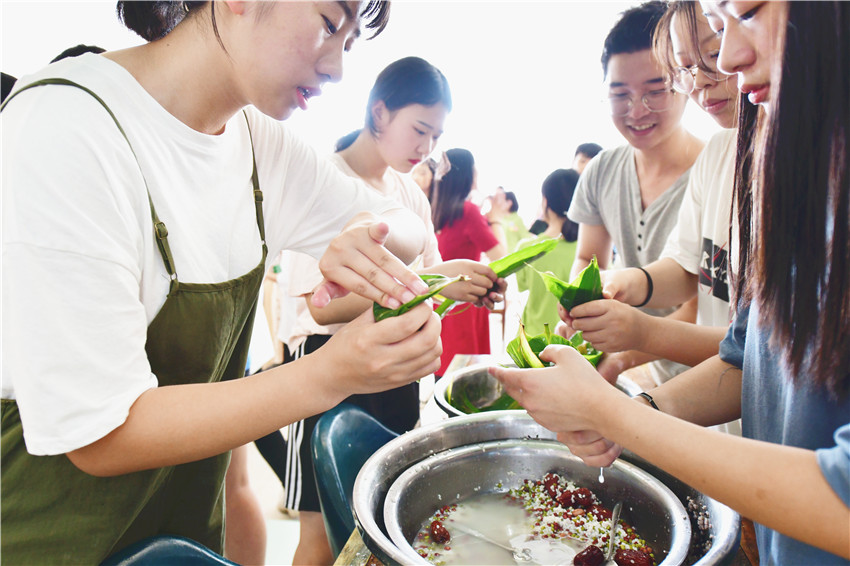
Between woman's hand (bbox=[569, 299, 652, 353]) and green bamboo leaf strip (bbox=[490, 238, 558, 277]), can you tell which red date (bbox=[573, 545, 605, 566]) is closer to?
woman's hand (bbox=[569, 299, 652, 353])

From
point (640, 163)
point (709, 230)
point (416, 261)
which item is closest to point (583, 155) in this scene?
point (640, 163)

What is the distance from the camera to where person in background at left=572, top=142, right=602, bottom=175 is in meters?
4.66

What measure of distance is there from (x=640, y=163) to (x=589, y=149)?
2434mm

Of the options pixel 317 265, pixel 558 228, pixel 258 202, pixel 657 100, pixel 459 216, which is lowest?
pixel 558 228

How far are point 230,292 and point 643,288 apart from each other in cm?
137

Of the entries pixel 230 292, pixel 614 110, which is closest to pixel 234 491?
pixel 230 292

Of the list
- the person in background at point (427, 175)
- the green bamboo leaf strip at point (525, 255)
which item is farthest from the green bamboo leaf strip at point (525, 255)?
the person in background at point (427, 175)

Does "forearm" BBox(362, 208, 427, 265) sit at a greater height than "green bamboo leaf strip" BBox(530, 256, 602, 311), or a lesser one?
greater

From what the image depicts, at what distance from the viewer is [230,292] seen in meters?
1.14

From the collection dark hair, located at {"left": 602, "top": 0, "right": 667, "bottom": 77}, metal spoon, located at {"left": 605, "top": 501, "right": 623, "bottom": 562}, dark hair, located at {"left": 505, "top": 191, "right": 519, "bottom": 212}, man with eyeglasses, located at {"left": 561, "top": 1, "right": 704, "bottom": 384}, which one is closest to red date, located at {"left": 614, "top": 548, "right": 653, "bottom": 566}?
metal spoon, located at {"left": 605, "top": 501, "right": 623, "bottom": 562}

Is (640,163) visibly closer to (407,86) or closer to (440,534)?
(407,86)

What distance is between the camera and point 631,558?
0.98 meters

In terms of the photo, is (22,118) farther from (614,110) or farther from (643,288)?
(614,110)

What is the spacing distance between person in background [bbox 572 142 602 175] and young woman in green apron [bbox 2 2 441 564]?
3744 mm
